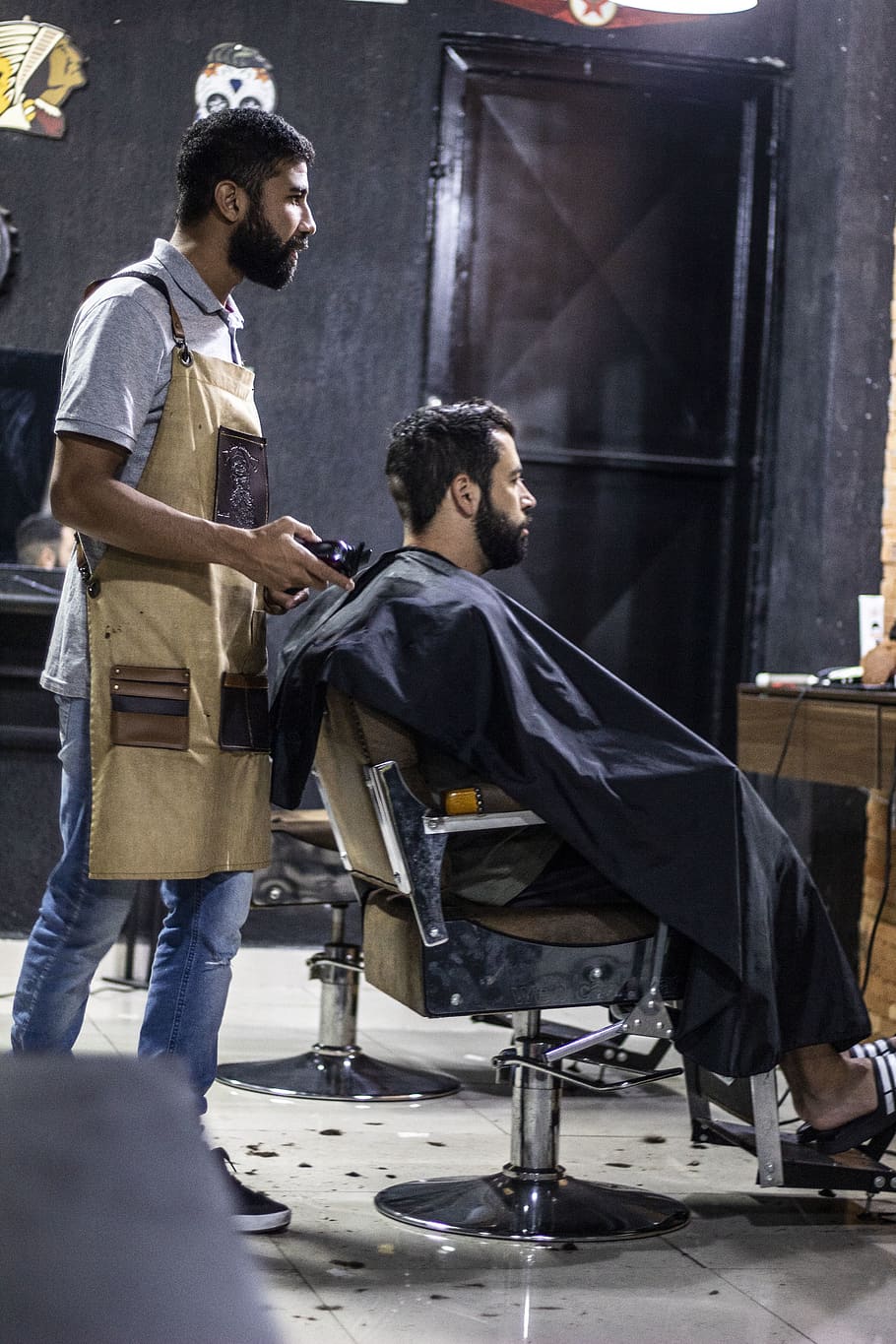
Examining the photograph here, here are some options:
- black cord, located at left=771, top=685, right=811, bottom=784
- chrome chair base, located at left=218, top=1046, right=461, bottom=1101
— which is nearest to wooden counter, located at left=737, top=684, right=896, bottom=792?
black cord, located at left=771, top=685, right=811, bottom=784

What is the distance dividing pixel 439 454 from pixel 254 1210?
108 cm

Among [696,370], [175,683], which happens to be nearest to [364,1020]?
[175,683]

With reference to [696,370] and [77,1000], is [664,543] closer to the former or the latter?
[696,370]

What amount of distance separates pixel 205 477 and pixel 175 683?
Answer: 0.88 feet

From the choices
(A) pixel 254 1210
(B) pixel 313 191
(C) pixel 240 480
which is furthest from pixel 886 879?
(B) pixel 313 191

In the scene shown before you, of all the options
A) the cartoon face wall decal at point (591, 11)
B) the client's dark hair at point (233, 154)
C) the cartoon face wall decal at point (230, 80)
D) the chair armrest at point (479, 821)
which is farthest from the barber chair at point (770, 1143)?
the cartoon face wall decal at point (591, 11)

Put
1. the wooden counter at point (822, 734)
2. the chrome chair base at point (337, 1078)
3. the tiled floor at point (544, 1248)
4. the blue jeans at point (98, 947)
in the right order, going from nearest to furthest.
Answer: the tiled floor at point (544, 1248) < the blue jeans at point (98, 947) < the chrome chair base at point (337, 1078) < the wooden counter at point (822, 734)

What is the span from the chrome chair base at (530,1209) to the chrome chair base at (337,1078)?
1.89 ft

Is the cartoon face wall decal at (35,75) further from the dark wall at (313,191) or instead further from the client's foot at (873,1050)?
the client's foot at (873,1050)

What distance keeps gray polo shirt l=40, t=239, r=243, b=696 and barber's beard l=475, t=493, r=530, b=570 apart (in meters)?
0.48

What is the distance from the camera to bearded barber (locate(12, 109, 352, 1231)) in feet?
6.33

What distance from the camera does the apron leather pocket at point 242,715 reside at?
79.2 inches

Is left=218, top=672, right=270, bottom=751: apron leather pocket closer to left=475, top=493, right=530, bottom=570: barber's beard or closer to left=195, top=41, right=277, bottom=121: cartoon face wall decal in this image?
left=475, top=493, right=530, bottom=570: barber's beard

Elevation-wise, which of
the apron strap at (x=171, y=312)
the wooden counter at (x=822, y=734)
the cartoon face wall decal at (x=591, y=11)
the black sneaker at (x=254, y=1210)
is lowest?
the black sneaker at (x=254, y=1210)
